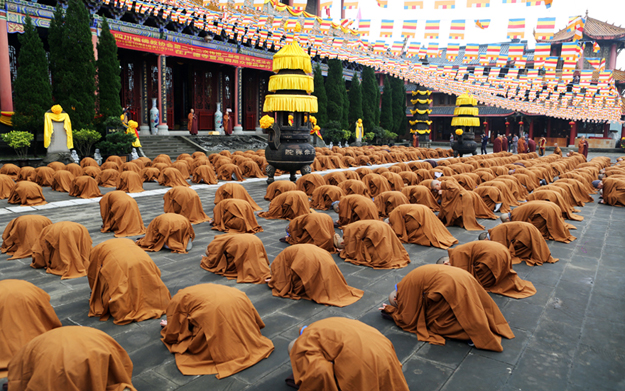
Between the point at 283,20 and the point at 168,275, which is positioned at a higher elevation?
the point at 283,20

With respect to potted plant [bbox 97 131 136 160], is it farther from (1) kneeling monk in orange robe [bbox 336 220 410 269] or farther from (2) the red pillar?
(1) kneeling monk in orange robe [bbox 336 220 410 269]

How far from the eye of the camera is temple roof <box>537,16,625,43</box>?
3772 centimetres

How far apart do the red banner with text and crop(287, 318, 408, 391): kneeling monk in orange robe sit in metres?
20.9

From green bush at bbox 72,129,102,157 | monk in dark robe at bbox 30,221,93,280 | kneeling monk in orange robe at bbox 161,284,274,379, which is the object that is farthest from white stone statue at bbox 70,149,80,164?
kneeling monk in orange robe at bbox 161,284,274,379

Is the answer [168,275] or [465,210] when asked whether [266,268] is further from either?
A: [465,210]

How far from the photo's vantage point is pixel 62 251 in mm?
5820

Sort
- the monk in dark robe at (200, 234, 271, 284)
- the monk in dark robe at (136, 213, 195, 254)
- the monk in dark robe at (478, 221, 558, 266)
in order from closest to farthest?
the monk in dark robe at (200, 234, 271, 284) → the monk in dark robe at (478, 221, 558, 266) → the monk in dark robe at (136, 213, 195, 254)

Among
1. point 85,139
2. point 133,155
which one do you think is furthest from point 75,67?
point 133,155

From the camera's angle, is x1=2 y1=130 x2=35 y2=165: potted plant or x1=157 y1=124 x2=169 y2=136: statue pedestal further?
x1=157 y1=124 x2=169 y2=136: statue pedestal

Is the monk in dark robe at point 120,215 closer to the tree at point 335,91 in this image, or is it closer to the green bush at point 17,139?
the green bush at point 17,139

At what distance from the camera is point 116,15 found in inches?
783

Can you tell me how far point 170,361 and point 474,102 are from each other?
73.2 ft

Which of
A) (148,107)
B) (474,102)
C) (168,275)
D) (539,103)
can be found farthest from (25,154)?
(539,103)

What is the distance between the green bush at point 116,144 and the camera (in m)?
17.2
